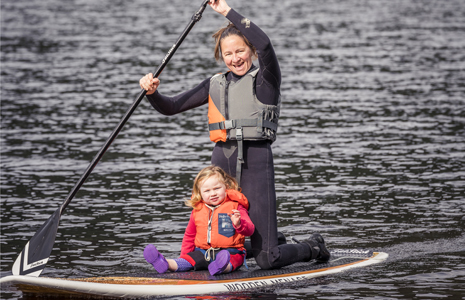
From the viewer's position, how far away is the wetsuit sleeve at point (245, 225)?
6586 millimetres

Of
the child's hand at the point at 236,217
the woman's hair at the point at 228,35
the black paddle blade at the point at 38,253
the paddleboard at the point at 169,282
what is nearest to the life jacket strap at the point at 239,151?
the child's hand at the point at 236,217

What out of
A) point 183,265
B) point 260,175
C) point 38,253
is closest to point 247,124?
point 260,175

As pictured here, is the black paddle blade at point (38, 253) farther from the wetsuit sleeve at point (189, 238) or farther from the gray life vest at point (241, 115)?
the gray life vest at point (241, 115)

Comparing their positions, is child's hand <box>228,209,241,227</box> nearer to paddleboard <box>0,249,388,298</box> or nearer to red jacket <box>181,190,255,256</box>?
red jacket <box>181,190,255,256</box>

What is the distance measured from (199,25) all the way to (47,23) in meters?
7.36

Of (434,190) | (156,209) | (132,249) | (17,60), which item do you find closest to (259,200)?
(132,249)

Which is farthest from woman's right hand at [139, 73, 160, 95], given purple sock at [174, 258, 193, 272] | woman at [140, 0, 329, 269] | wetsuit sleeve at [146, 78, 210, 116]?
purple sock at [174, 258, 193, 272]

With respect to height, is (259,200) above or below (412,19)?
below

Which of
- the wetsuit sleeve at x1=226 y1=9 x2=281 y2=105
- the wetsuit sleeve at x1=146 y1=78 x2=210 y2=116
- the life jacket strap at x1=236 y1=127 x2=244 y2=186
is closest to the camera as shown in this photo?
the wetsuit sleeve at x1=226 y1=9 x2=281 y2=105

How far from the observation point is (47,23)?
35438mm

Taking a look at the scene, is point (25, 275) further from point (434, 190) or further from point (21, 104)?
point (21, 104)

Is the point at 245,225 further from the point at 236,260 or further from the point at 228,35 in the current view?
the point at 228,35

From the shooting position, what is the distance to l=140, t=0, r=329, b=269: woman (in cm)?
675

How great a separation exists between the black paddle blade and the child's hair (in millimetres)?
1320
